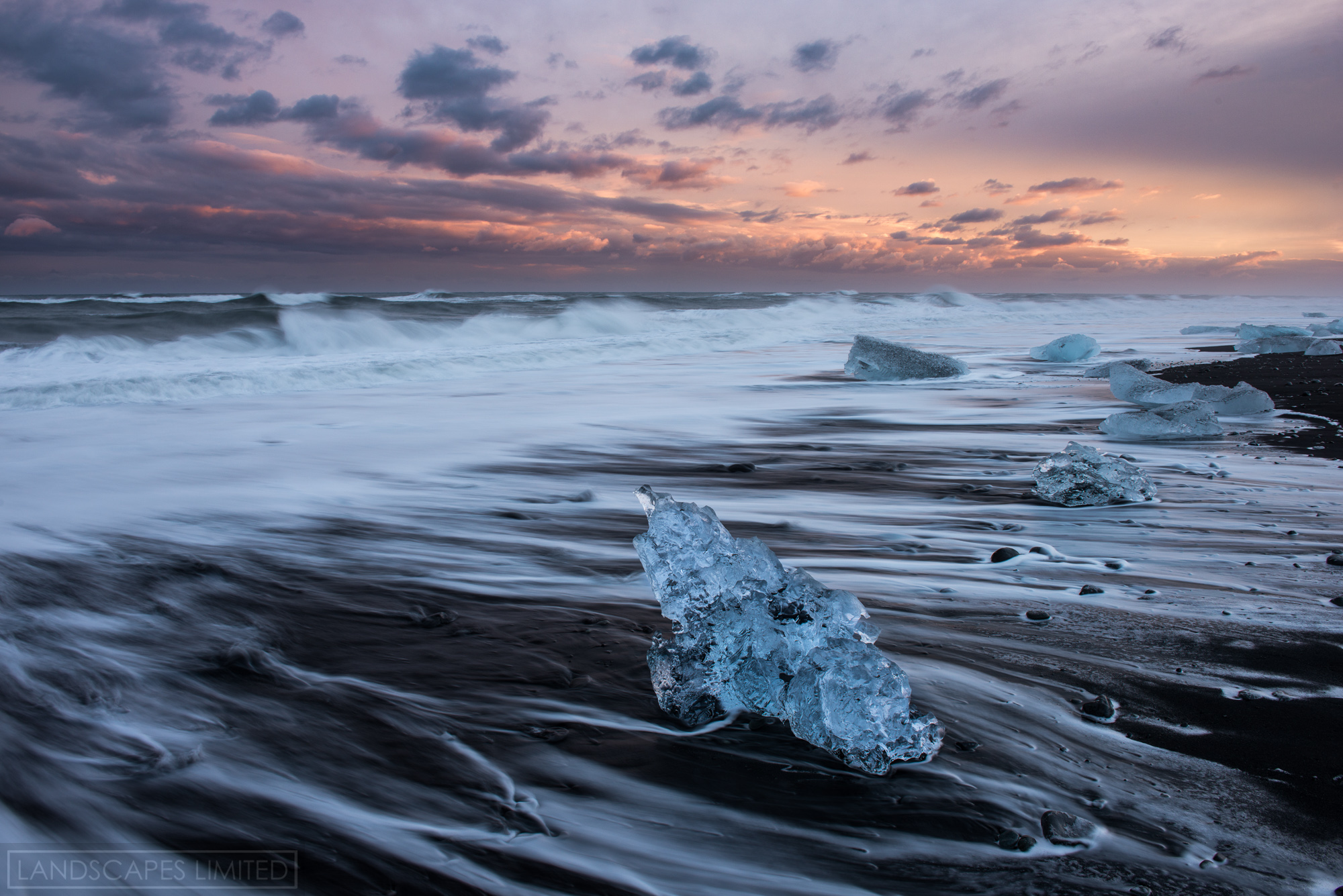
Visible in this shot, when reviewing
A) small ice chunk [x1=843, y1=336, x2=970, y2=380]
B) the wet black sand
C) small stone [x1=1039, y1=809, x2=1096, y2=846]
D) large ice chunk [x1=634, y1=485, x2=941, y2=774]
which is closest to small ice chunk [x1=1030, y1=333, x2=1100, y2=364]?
the wet black sand

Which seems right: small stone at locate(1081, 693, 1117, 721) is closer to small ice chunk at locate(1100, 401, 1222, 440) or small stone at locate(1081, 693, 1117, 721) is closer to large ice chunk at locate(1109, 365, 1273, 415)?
small ice chunk at locate(1100, 401, 1222, 440)

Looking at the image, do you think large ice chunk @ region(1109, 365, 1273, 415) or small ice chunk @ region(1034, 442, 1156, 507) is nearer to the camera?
small ice chunk @ region(1034, 442, 1156, 507)

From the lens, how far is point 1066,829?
129cm

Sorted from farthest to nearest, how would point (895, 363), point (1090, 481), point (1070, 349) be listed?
point (1070, 349), point (895, 363), point (1090, 481)

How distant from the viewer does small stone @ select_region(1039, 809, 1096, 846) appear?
1269 millimetres

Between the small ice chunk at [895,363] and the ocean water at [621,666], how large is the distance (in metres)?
3.14

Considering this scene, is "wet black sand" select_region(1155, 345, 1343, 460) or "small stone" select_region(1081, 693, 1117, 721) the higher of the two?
"wet black sand" select_region(1155, 345, 1343, 460)

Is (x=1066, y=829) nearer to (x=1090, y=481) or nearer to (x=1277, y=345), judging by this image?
(x=1090, y=481)

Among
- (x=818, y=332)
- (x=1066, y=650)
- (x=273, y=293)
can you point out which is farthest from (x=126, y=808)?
(x=273, y=293)

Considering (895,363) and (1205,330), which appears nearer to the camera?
(895,363)

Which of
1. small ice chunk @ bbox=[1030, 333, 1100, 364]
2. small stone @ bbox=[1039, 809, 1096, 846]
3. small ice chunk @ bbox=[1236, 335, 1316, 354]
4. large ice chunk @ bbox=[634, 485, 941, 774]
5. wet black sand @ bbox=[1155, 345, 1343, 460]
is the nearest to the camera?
small stone @ bbox=[1039, 809, 1096, 846]

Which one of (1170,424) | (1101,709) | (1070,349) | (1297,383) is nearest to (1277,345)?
(1070,349)

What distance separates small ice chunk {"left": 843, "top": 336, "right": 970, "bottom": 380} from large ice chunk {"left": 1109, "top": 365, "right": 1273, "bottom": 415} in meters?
1.98

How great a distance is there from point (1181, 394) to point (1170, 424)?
1.42 metres
